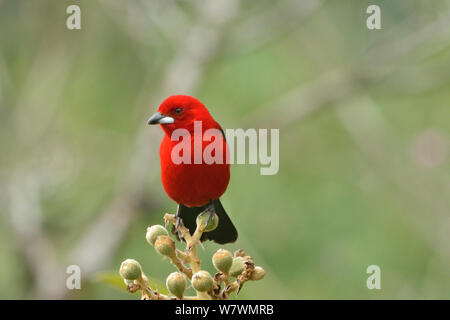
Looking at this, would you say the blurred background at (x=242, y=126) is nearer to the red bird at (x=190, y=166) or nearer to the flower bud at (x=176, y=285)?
the red bird at (x=190, y=166)

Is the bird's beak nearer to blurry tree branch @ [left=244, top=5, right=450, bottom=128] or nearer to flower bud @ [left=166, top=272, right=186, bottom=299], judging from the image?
flower bud @ [left=166, top=272, right=186, bottom=299]

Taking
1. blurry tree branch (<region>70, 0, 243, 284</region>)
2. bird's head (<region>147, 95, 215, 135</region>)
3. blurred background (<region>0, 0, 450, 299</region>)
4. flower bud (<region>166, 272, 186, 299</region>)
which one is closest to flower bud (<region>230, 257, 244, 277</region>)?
flower bud (<region>166, 272, 186, 299</region>)

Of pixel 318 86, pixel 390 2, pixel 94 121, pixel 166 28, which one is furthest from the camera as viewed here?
pixel 94 121

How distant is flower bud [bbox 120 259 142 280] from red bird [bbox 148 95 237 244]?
338 millimetres

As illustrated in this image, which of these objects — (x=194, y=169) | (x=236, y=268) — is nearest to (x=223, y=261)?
(x=236, y=268)

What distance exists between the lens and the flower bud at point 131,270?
6.66 ft

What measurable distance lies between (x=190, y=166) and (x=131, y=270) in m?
0.45

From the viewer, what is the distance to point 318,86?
25.2 ft

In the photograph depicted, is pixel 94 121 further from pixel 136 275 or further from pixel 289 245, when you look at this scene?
pixel 136 275

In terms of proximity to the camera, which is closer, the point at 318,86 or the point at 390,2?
the point at 390,2

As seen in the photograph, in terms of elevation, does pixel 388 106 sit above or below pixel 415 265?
above
